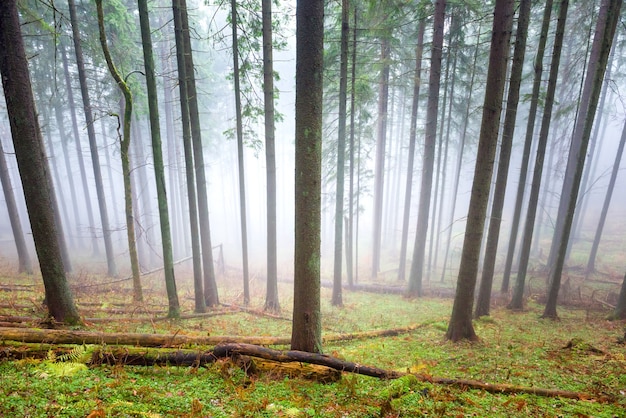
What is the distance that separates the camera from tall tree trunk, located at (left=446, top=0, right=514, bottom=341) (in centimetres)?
620

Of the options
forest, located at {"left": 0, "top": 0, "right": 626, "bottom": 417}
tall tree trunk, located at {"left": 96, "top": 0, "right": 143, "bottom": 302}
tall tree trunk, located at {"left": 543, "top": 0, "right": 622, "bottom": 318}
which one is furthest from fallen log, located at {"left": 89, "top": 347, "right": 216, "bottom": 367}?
tall tree trunk, located at {"left": 543, "top": 0, "right": 622, "bottom": 318}

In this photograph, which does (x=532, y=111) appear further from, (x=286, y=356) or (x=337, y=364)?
(x=286, y=356)

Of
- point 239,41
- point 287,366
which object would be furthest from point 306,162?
point 239,41

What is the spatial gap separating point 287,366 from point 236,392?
0.91 meters

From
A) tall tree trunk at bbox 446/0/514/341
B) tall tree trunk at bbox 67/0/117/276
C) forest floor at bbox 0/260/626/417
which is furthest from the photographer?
tall tree trunk at bbox 67/0/117/276

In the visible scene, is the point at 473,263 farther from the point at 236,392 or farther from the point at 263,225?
the point at 263,225

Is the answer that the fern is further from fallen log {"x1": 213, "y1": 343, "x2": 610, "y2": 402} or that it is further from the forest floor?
fallen log {"x1": 213, "y1": 343, "x2": 610, "y2": 402}

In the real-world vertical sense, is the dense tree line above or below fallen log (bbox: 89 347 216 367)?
above

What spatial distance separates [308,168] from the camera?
14.3 feet

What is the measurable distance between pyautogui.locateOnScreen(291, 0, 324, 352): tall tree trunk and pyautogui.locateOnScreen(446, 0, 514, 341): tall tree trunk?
4.40 meters

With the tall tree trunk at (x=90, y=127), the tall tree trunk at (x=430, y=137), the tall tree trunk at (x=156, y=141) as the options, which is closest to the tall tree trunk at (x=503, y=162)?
the tall tree trunk at (x=430, y=137)

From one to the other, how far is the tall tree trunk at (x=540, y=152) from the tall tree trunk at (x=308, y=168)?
28.0 feet

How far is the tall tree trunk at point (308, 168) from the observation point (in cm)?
405

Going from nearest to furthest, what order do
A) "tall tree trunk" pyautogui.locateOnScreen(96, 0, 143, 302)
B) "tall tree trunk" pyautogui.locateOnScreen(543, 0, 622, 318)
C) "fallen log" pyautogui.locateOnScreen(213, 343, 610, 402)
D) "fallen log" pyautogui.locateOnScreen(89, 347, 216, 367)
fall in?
"fallen log" pyautogui.locateOnScreen(89, 347, 216, 367)
"fallen log" pyautogui.locateOnScreen(213, 343, 610, 402)
"tall tree trunk" pyautogui.locateOnScreen(96, 0, 143, 302)
"tall tree trunk" pyautogui.locateOnScreen(543, 0, 622, 318)
